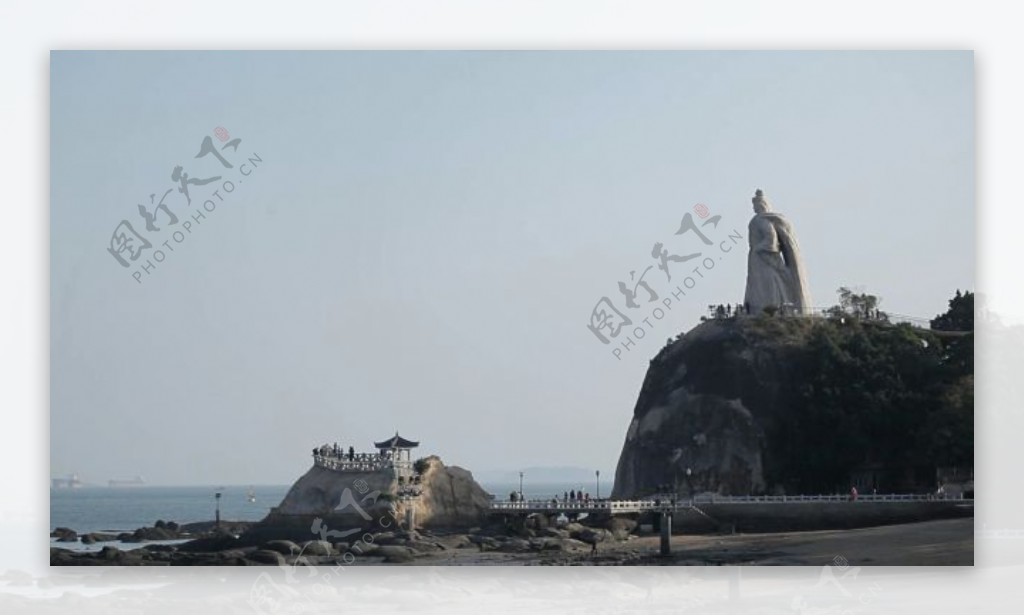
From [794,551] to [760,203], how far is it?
405 centimetres

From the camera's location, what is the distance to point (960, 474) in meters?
23.9

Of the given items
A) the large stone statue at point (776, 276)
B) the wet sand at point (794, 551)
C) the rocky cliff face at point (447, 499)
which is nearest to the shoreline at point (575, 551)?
the wet sand at point (794, 551)

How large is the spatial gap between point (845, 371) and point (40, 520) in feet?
34.2

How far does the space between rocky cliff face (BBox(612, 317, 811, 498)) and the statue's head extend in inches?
123

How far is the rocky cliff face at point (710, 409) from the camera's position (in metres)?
26.4

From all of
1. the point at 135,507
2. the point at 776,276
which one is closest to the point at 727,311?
the point at 776,276

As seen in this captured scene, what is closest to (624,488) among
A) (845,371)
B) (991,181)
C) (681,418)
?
(681,418)

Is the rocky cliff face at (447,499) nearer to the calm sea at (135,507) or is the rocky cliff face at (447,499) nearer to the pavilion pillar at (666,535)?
the calm sea at (135,507)

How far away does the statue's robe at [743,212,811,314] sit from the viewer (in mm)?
26469

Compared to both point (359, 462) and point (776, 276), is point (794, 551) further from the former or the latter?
point (776, 276)

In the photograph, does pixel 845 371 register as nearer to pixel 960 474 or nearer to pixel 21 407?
pixel 960 474

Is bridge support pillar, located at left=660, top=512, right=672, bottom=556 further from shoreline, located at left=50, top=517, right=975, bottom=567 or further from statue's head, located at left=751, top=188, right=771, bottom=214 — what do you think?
statue's head, located at left=751, top=188, right=771, bottom=214

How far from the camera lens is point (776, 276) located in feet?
90.9

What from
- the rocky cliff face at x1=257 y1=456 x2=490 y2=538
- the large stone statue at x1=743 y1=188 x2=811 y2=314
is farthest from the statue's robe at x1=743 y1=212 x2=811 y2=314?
the rocky cliff face at x1=257 y1=456 x2=490 y2=538
